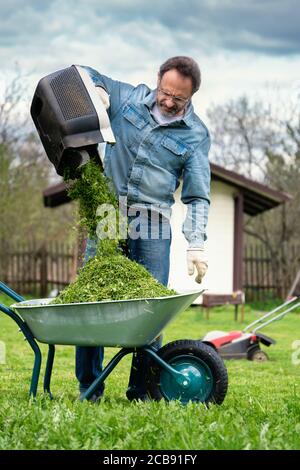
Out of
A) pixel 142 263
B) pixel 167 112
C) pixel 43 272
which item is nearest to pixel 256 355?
pixel 142 263

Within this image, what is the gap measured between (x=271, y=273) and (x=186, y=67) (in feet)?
44.6

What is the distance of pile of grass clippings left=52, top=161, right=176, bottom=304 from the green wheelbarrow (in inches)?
4.7

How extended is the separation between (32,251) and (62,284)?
44.3 inches

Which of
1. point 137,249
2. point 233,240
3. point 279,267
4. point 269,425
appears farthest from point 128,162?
point 279,267

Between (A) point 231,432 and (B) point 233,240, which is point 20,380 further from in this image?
(B) point 233,240

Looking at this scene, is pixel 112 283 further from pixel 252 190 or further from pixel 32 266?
pixel 32 266

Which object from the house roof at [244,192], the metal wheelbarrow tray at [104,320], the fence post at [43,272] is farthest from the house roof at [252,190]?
the metal wheelbarrow tray at [104,320]

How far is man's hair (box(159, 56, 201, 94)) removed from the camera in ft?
14.8

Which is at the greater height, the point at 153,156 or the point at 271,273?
the point at 153,156

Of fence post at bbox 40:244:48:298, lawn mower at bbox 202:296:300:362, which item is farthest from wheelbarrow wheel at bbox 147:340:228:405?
fence post at bbox 40:244:48:298

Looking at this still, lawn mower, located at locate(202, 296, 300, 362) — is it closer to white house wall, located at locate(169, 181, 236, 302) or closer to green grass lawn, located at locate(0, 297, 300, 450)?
green grass lawn, located at locate(0, 297, 300, 450)

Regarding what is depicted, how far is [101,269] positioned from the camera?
14.5 feet
